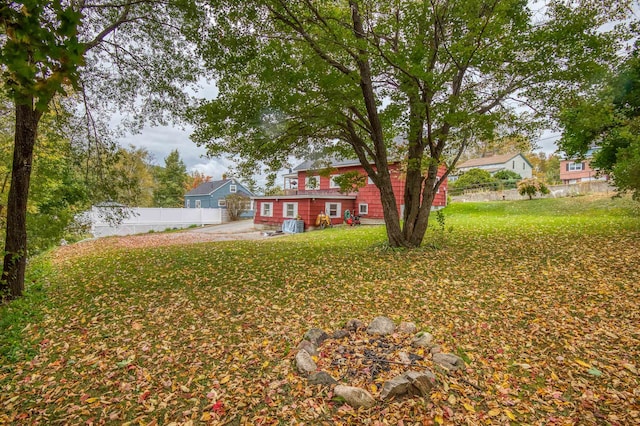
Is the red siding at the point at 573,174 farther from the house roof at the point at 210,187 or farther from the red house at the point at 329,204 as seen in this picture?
the house roof at the point at 210,187

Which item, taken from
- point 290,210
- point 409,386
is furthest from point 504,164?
point 409,386

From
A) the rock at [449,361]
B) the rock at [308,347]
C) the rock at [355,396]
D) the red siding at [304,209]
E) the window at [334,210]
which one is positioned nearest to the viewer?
the rock at [355,396]

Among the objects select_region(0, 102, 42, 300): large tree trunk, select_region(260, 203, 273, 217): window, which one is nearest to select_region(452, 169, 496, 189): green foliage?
select_region(260, 203, 273, 217): window

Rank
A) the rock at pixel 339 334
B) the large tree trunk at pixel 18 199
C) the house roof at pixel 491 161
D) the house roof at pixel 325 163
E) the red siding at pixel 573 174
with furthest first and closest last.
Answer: the house roof at pixel 491 161 → the red siding at pixel 573 174 → the house roof at pixel 325 163 → the large tree trunk at pixel 18 199 → the rock at pixel 339 334

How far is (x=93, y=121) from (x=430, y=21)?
7.96m

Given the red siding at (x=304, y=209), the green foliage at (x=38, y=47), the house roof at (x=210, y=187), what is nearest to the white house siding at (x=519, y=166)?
the red siding at (x=304, y=209)

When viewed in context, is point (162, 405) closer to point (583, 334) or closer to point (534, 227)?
point (583, 334)

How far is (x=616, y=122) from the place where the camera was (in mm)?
8164

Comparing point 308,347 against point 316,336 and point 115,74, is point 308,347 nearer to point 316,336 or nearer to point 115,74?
point 316,336

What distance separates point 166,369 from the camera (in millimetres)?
3248

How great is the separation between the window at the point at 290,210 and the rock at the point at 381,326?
15634 millimetres

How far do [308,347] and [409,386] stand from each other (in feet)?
3.98

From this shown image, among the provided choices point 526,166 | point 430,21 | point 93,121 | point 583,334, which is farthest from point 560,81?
point 526,166

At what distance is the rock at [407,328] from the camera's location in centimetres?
383
